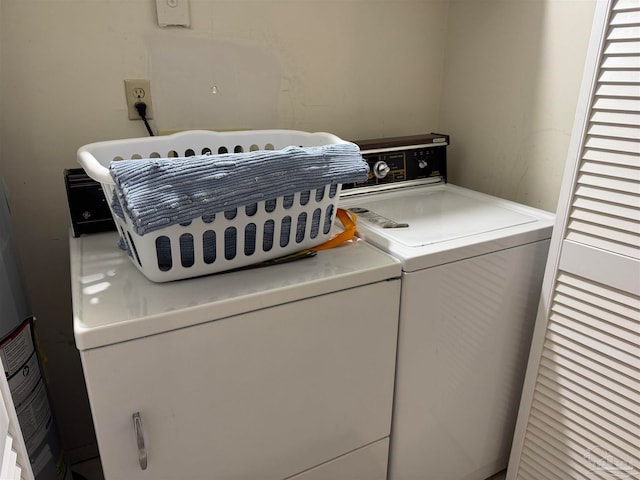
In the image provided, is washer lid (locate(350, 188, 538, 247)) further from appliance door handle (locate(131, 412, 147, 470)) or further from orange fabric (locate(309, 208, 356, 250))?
appliance door handle (locate(131, 412, 147, 470))

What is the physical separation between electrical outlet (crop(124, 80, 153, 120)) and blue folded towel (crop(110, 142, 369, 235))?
521mm

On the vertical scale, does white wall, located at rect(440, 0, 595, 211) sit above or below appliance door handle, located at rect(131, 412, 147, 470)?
above

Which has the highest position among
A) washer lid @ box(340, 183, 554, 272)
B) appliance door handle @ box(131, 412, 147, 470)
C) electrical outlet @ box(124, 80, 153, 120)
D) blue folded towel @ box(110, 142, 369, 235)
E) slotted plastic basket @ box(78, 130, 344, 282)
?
electrical outlet @ box(124, 80, 153, 120)

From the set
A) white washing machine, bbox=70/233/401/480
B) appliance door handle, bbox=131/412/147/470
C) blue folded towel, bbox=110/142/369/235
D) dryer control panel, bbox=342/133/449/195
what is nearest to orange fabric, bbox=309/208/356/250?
white washing machine, bbox=70/233/401/480

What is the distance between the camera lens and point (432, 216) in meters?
1.31

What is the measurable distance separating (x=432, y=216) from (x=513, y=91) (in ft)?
1.82

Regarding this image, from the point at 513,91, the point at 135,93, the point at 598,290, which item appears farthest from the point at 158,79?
the point at 598,290

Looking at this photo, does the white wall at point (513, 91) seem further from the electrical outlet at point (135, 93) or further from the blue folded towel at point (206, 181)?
the electrical outlet at point (135, 93)

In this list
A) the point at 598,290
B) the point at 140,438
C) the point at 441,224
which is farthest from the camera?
the point at 441,224

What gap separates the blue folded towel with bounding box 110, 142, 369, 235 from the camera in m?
0.78

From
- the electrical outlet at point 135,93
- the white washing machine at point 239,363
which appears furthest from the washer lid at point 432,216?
the electrical outlet at point 135,93

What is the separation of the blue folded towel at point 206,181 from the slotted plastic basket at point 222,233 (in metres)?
0.03

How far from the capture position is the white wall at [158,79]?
1156 mm

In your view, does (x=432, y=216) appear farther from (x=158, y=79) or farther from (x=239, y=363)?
(x=158, y=79)
